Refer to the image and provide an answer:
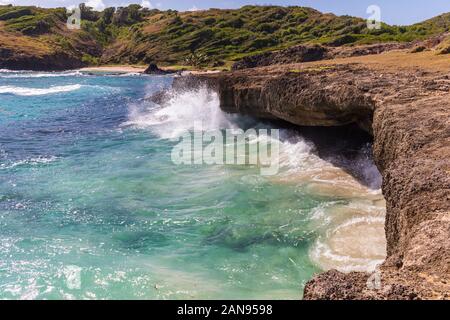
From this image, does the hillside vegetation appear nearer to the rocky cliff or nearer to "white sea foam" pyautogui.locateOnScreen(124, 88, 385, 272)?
"white sea foam" pyautogui.locateOnScreen(124, 88, 385, 272)

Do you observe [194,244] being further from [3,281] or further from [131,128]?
[131,128]

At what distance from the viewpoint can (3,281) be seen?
8008 mm

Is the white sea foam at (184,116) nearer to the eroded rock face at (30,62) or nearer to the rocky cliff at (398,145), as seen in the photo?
the rocky cliff at (398,145)

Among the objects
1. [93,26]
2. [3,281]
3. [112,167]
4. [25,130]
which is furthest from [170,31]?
[3,281]

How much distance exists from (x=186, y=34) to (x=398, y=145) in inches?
4973

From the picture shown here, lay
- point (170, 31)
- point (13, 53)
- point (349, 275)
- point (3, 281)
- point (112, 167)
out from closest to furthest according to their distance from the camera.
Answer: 1. point (349, 275)
2. point (3, 281)
3. point (112, 167)
4. point (13, 53)
5. point (170, 31)

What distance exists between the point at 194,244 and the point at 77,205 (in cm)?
417

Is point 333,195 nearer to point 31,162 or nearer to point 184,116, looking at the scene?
point 31,162

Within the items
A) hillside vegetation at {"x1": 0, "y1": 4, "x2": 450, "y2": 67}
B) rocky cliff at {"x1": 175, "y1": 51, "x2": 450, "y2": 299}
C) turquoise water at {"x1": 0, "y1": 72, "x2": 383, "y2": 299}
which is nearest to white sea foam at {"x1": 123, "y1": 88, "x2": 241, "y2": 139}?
rocky cliff at {"x1": 175, "y1": 51, "x2": 450, "y2": 299}

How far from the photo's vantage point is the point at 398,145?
8.47 m

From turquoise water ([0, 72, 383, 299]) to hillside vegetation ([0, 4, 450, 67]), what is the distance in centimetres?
8367

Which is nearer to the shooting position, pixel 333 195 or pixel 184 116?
pixel 333 195

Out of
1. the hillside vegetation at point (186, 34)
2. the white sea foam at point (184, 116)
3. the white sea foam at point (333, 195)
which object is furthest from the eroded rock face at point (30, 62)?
the white sea foam at point (333, 195)

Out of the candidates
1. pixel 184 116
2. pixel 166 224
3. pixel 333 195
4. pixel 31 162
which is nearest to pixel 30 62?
pixel 184 116
